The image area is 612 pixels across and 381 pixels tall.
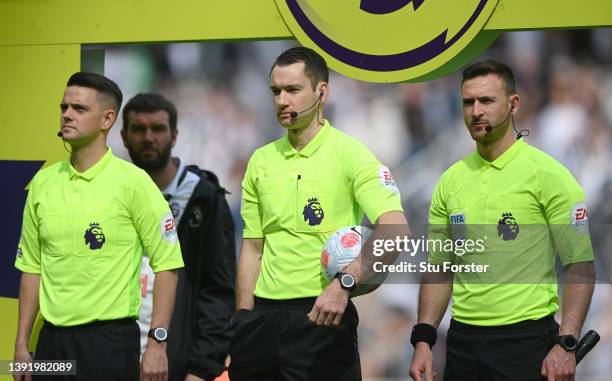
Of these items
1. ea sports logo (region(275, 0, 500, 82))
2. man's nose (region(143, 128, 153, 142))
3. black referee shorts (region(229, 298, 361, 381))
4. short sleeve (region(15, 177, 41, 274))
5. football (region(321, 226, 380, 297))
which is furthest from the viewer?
man's nose (region(143, 128, 153, 142))

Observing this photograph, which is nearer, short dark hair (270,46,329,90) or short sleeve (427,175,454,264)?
short dark hair (270,46,329,90)

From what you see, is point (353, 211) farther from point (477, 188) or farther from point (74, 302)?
point (74, 302)

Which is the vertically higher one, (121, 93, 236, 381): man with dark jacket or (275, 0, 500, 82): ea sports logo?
(275, 0, 500, 82): ea sports logo

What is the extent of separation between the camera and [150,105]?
6039 mm

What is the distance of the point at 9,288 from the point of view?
6199 mm

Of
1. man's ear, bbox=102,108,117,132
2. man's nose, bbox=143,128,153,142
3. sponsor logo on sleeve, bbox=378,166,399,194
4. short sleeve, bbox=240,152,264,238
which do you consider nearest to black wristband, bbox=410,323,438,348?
sponsor logo on sleeve, bbox=378,166,399,194

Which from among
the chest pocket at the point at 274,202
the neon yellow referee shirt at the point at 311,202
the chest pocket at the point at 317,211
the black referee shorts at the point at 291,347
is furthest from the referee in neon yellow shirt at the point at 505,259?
the chest pocket at the point at 274,202

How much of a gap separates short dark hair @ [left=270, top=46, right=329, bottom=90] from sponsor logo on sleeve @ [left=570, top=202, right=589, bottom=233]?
1.26m

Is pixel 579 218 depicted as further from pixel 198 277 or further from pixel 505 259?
pixel 198 277

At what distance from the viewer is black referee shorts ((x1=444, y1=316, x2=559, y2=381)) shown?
4574 millimetres

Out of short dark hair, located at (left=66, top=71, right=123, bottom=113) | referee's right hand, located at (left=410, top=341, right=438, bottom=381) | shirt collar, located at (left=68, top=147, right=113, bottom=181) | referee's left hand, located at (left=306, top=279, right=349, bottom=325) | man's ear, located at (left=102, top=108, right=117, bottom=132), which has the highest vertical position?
short dark hair, located at (left=66, top=71, right=123, bottom=113)

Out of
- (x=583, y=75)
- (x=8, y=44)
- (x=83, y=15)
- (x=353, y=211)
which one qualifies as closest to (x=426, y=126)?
(x=583, y=75)

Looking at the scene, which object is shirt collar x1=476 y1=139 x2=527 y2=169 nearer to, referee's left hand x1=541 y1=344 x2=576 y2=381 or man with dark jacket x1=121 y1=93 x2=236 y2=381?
referee's left hand x1=541 y1=344 x2=576 y2=381

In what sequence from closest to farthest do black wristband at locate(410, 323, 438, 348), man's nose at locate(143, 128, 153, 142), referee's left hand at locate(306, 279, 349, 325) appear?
1. referee's left hand at locate(306, 279, 349, 325)
2. black wristband at locate(410, 323, 438, 348)
3. man's nose at locate(143, 128, 153, 142)
